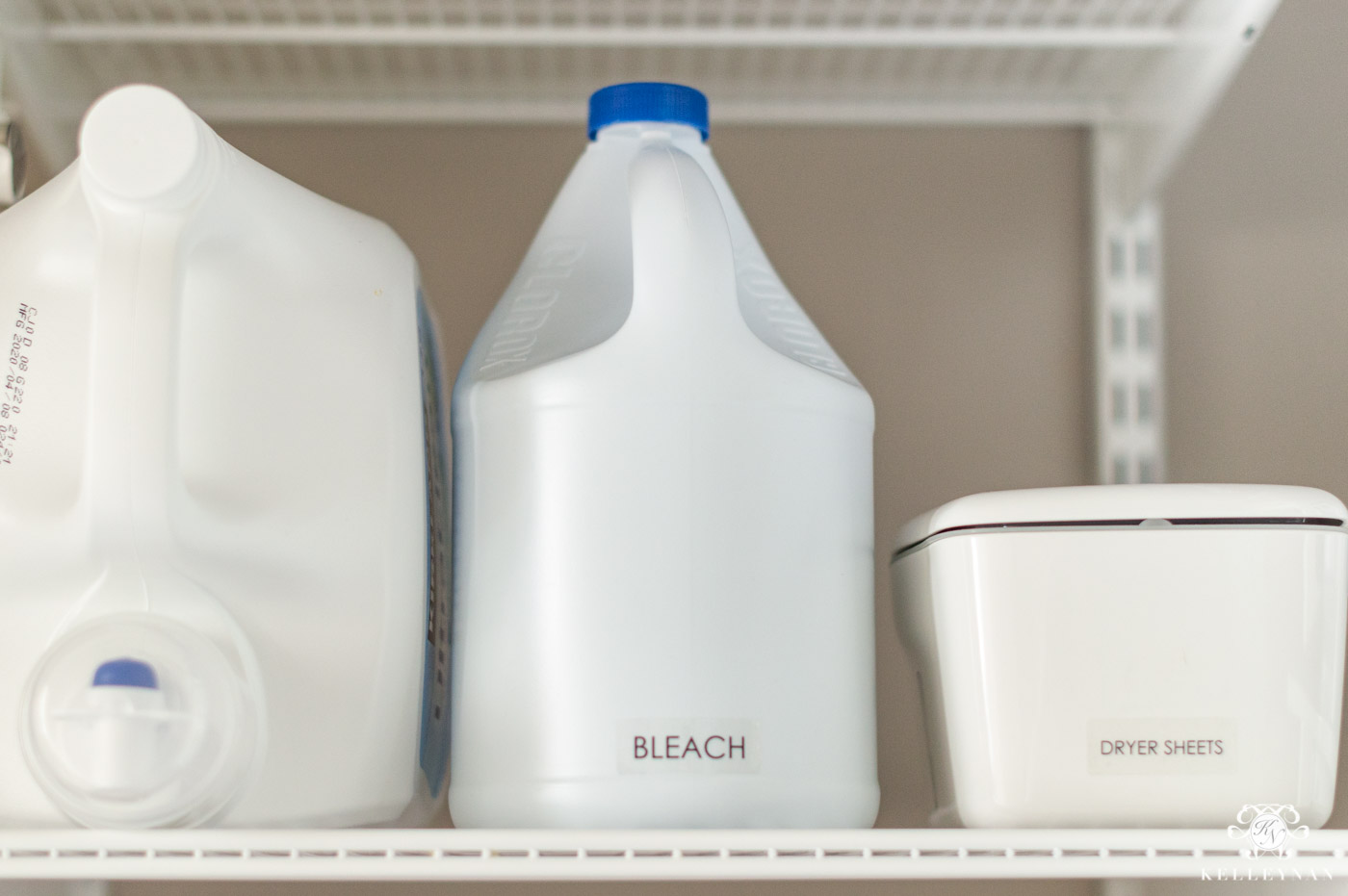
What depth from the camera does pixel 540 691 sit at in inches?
23.1

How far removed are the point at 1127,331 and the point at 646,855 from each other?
0.58 m

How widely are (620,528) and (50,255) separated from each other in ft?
1.00

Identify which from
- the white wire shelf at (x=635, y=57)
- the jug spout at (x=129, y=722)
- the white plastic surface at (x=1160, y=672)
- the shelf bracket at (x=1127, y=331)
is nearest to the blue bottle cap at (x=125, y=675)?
the jug spout at (x=129, y=722)

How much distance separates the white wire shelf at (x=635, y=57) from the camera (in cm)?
80

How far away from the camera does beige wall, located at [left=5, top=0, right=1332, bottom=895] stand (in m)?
0.90

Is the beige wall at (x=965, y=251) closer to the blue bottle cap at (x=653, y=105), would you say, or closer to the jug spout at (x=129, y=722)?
the blue bottle cap at (x=653, y=105)

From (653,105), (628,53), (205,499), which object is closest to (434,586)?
(205,499)

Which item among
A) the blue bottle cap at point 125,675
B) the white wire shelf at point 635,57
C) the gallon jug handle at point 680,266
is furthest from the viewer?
the white wire shelf at point 635,57

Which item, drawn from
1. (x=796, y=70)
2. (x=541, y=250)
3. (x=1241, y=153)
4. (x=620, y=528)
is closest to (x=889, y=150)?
(x=796, y=70)

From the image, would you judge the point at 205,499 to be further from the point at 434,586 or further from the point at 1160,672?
the point at 1160,672

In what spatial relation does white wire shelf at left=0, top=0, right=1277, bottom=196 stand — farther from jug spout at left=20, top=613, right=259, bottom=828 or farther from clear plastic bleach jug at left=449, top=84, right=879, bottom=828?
jug spout at left=20, top=613, right=259, bottom=828

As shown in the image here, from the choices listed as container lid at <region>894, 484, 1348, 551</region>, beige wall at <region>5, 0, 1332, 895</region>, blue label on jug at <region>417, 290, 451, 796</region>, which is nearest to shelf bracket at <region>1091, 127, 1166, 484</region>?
beige wall at <region>5, 0, 1332, 895</region>

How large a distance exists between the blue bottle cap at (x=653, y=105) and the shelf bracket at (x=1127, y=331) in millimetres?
374

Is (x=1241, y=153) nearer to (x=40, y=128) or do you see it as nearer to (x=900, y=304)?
(x=900, y=304)
